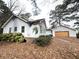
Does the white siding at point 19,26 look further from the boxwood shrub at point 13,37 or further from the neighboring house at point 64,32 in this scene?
the neighboring house at point 64,32

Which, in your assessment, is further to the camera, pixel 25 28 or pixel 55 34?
pixel 55 34

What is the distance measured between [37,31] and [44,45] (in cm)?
1111

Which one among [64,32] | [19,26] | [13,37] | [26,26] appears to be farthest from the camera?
[64,32]

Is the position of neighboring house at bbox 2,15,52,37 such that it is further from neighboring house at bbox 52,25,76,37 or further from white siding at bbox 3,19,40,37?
neighboring house at bbox 52,25,76,37

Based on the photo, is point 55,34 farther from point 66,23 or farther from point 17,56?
point 17,56

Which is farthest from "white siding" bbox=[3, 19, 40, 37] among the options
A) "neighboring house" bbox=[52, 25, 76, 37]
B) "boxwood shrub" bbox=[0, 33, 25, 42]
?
"neighboring house" bbox=[52, 25, 76, 37]

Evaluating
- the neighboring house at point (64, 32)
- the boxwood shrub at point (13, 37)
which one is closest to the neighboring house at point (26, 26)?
the boxwood shrub at point (13, 37)

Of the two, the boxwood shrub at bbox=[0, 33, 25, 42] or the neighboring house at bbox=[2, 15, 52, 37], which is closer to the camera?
the boxwood shrub at bbox=[0, 33, 25, 42]

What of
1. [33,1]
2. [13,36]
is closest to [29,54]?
[33,1]

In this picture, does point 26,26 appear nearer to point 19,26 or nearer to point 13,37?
point 19,26

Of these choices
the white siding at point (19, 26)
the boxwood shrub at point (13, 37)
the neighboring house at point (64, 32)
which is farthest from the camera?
the neighboring house at point (64, 32)

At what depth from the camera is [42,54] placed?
9.85m

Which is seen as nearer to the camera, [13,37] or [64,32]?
[13,37]

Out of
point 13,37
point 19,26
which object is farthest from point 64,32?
point 13,37
